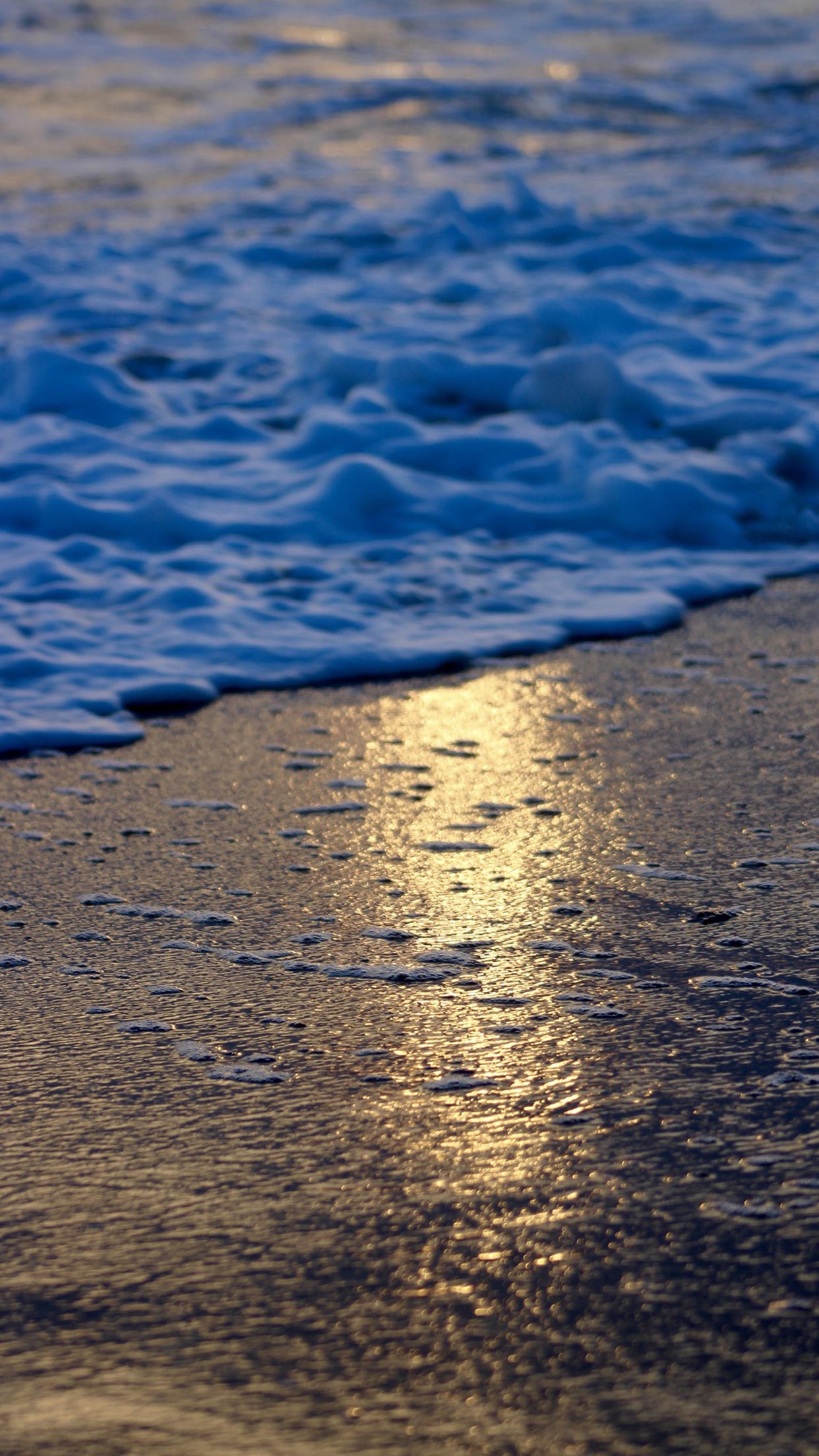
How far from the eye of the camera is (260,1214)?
1.36m

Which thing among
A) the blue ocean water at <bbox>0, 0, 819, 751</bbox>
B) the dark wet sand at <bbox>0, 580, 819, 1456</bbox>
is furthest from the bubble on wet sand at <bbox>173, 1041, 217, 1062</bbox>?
the blue ocean water at <bbox>0, 0, 819, 751</bbox>

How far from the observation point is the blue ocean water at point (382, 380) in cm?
345

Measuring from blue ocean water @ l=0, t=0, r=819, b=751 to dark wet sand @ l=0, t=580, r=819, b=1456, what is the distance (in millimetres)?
636

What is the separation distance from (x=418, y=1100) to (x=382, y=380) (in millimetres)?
4167

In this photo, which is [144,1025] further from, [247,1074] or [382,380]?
[382,380]

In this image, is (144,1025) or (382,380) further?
(382,380)

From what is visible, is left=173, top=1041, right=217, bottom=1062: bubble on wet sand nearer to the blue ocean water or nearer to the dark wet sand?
the dark wet sand

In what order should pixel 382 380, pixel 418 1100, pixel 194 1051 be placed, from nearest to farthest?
pixel 418 1100 → pixel 194 1051 → pixel 382 380

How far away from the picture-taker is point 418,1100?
154 centimetres

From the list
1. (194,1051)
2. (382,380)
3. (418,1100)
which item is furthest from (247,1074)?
(382,380)

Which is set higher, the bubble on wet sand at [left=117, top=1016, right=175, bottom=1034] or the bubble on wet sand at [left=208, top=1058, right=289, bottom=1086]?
the bubble on wet sand at [left=117, top=1016, right=175, bottom=1034]

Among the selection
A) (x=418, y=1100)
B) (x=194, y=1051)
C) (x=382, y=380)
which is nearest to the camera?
(x=418, y=1100)

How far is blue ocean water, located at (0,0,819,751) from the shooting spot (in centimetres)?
345

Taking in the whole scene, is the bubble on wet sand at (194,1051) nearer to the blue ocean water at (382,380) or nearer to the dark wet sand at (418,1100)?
the dark wet sand at (418,1100)
